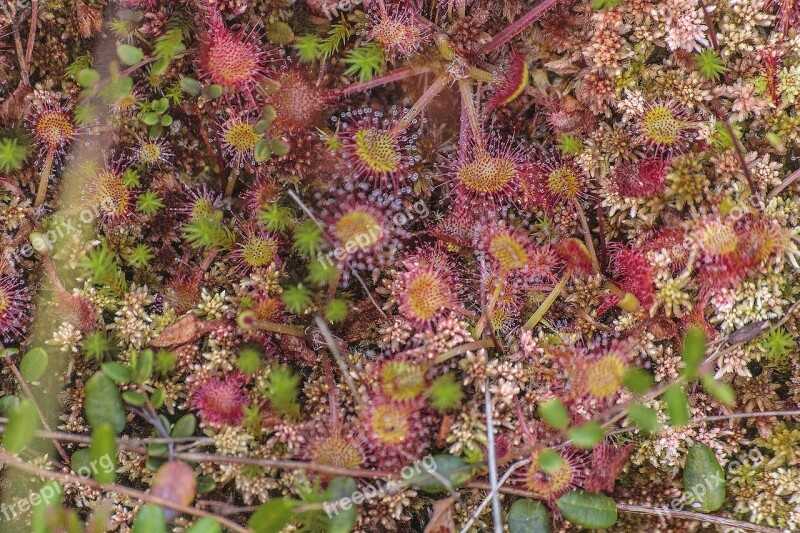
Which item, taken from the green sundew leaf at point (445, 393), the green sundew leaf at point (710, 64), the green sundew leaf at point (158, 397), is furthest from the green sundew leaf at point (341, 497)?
the green sundew leaf at point (710, 64)

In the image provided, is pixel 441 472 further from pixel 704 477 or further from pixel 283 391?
pixel 704 477

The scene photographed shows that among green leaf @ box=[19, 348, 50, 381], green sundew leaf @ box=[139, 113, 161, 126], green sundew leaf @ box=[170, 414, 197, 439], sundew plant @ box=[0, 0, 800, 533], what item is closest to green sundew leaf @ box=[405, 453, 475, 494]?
sundew plant @ box=[0, 0, 800, 533]

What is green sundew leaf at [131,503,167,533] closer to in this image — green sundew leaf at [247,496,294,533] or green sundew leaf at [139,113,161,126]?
green sundew leaf at [247,496,294,533]

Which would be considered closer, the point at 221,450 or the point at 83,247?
the point at 221,450

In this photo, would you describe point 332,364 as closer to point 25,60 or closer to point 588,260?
point 588,260

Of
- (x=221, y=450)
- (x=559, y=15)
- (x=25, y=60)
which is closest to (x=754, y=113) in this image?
(x=559, y=15)

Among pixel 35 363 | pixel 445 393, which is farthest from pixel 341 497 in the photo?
pixel 35 363
